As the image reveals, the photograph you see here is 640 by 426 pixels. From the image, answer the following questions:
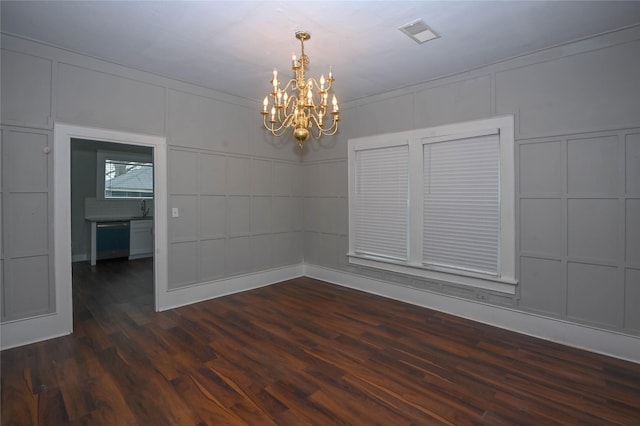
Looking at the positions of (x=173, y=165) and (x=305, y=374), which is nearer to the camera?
(x=305, y=374)

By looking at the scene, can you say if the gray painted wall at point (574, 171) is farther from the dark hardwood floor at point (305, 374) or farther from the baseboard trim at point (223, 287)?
the baseboard trim at point (223, 287)

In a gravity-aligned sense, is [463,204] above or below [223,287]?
above

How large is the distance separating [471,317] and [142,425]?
3.47 metres

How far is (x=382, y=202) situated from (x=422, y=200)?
63 centimetres

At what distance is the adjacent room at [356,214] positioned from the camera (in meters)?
2.45

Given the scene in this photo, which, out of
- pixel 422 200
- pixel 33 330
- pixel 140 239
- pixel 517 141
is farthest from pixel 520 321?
pixel 140 239

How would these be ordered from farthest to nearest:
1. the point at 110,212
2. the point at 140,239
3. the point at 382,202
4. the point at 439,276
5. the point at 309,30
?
1. the point at 110,212
2. the point at 140,239
3. the point at 382,202
4. the point at 439,276
5. the point at 309,30

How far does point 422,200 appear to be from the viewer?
4.25m

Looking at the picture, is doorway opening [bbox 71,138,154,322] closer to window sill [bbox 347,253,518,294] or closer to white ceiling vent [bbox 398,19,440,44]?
window sill [bbox 347,253,518,294]

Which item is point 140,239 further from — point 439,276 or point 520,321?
point 520,321

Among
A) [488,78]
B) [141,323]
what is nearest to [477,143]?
[488,78]

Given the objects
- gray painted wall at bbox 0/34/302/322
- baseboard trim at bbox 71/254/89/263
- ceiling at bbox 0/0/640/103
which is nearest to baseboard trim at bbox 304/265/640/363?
gray painted wall at bbox 0/34/302/322

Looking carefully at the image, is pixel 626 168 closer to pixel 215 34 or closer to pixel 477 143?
pixel 477 143

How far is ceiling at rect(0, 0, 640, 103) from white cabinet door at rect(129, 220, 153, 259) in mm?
4579
